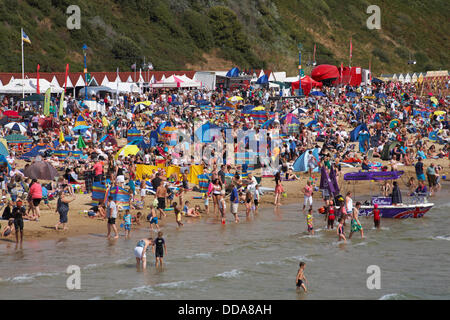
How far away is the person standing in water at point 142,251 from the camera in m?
15.3

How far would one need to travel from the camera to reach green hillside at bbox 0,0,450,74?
55562 mm

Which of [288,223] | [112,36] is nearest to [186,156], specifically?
[288,223]

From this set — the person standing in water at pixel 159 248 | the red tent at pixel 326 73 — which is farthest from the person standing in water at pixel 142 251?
the red tent at pixel 326 73

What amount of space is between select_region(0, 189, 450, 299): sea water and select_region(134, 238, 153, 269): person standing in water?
195 mm

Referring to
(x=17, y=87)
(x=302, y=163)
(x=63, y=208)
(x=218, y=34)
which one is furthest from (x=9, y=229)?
(x=218, y=34)

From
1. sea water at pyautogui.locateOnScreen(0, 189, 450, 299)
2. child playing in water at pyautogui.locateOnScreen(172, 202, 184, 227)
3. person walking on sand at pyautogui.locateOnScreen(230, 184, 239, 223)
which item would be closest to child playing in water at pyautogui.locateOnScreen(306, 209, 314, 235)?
sea water at pyautogui.locateOnScreen(0, 189, 450, 299)

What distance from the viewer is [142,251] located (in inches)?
606

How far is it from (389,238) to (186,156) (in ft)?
31.5

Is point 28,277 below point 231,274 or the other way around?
the other way around

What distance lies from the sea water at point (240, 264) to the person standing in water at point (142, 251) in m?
0.20

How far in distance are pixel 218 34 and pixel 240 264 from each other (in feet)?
175

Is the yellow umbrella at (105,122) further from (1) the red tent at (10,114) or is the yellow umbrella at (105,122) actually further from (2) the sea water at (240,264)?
(2) the sea water at (240,264)

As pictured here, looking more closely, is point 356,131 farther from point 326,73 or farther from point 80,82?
point 326,73

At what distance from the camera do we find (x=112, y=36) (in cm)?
5991
